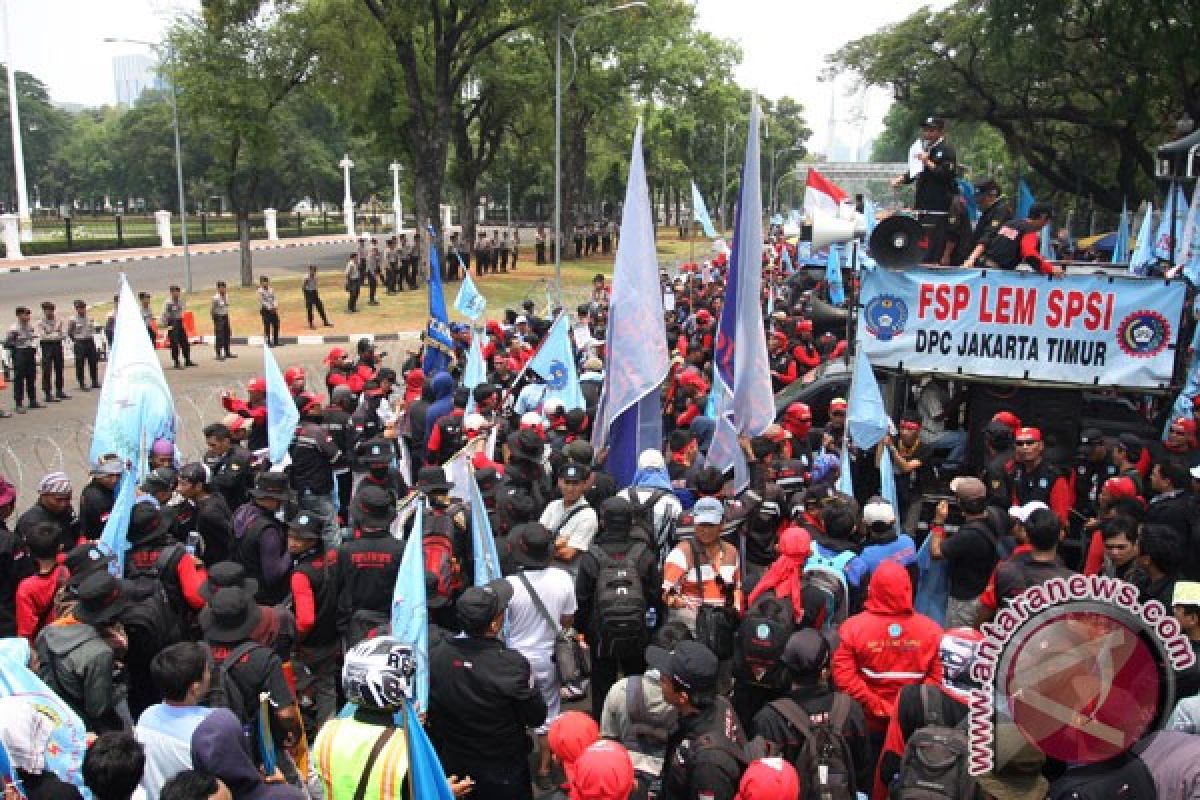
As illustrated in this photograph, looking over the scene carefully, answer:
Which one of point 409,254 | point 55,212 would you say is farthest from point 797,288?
point 55,212

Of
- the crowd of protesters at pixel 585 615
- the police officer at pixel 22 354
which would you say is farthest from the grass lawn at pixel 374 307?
the crowd of protesters at pixel 585 615

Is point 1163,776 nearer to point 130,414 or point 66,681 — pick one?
point 66,681

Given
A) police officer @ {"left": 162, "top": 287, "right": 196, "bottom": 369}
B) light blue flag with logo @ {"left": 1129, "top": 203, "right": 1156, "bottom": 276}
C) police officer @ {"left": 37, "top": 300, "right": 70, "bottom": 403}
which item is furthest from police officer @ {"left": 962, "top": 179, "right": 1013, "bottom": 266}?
police officer @ {"left": 162, "top": 287, "right": 196, "bottom": 369}

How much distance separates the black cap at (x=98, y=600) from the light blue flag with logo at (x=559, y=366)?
17.2ft

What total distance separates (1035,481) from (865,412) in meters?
1.24

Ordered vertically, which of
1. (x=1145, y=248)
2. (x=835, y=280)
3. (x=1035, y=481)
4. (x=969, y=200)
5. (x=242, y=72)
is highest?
(x=242, y=72)

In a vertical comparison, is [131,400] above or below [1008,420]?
above

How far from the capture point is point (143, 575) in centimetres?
533

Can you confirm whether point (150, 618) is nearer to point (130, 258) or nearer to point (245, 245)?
point (245, 245)

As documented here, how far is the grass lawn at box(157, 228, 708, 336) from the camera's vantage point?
2466 centimetres

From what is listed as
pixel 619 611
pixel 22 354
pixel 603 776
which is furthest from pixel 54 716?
pixel 22 354

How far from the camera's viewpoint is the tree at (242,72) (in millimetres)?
26344

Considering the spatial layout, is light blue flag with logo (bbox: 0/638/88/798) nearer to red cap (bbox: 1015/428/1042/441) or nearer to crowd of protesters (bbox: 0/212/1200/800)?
crowd of protesters (bbox: 0/212/1200/800)

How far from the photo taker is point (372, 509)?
17.1 ft
